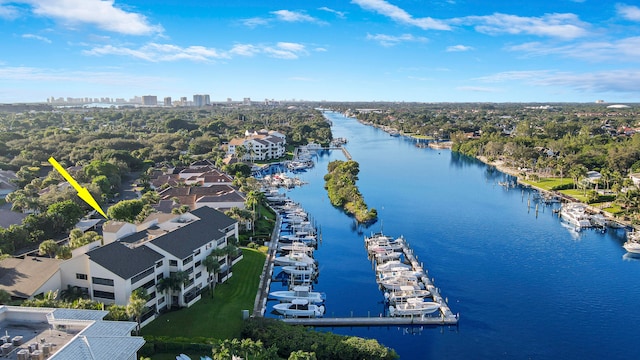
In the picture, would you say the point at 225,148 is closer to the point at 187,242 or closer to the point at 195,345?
the point at 187,242

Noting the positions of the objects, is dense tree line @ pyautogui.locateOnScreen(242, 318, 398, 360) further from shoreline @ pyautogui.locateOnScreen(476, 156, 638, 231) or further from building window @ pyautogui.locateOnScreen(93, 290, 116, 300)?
shoreline @ pyautogui.locateOnScreen(476, 156, 638, 231)

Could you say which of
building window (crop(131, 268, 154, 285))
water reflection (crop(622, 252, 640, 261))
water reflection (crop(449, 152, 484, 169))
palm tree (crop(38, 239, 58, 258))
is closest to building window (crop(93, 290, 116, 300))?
building window (crop(131, 268, 154, 285))

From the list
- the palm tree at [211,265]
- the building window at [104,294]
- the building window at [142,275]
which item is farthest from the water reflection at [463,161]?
the building window at [104,294]

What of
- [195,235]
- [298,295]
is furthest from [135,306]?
[298,295]

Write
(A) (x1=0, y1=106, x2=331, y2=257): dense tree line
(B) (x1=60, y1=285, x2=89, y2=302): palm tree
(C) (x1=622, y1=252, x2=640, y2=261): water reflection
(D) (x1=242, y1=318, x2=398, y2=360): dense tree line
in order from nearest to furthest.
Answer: (D) (x1=242, y1=318, x2=398, y2=360): dense tree line, (B) (x1=60, y1=285, x2=89, y2=302): palm tree, (A) (x1=0, y1=106, x2=331, y2=257): dense tree line, (C) (x1=622, y1=252, x2=640, y2=261): water reflection

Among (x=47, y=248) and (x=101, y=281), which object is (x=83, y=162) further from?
(x=101, y=281)
